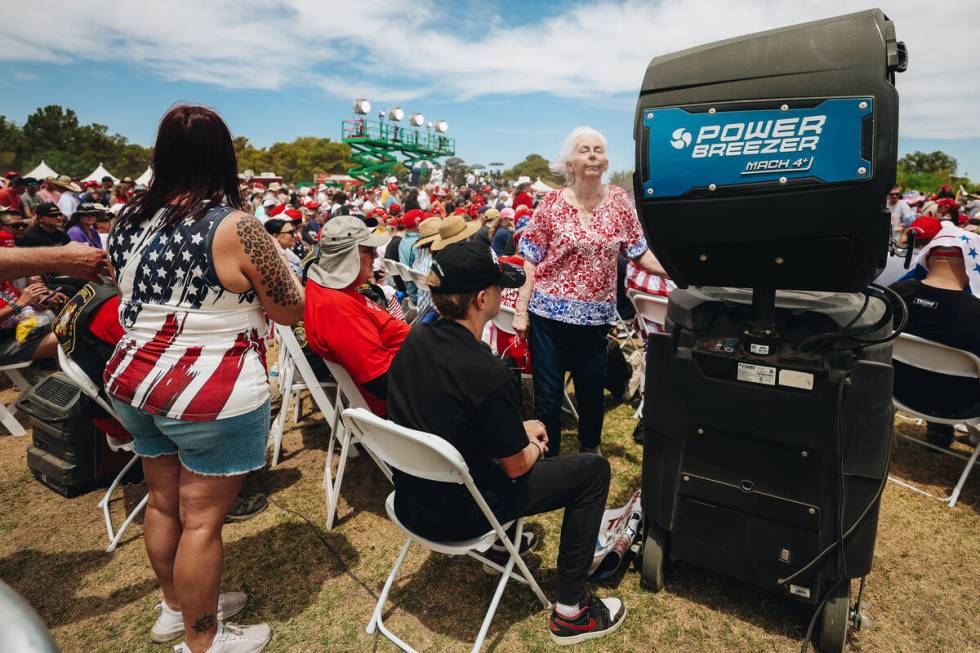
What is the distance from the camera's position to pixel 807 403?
1.92 m

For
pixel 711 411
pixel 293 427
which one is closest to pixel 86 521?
pixel 293 427

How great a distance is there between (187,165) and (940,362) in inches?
153

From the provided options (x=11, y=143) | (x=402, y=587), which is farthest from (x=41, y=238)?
(x=11, y=143)

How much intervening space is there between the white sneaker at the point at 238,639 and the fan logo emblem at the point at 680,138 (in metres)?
2.44

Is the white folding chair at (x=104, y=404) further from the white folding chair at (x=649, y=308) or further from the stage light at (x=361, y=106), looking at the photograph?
the stage light at (x=361, y=106)

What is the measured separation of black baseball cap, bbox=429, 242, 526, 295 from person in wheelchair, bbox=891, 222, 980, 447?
9.61 feet

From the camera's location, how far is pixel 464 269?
77.4 inches

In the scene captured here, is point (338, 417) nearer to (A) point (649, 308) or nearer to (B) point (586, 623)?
(B) point (586, 623)

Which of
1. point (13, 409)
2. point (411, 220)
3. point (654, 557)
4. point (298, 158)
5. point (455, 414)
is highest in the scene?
point (298, 158)

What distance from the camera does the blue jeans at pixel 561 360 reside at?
3.13m

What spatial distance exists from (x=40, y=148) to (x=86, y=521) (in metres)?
59.4

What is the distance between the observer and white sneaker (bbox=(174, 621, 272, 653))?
212 centimetres

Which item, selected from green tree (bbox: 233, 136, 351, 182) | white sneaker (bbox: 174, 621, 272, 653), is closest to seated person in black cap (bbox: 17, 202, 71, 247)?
white sneaker (bbox: 174, 621, 272, 653)

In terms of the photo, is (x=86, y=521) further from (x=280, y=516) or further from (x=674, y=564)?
(x=674, y=564)
